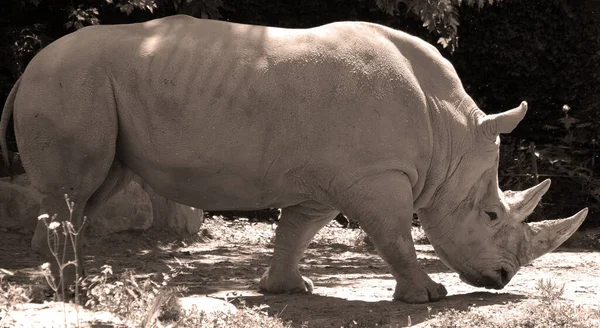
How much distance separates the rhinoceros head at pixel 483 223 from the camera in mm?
8258

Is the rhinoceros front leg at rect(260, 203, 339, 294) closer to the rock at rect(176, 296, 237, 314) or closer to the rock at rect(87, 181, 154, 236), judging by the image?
the rock at rect(176, 296, 237, 314)

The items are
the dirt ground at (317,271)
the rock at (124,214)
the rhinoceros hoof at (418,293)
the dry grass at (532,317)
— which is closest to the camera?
the dry grass at (532,317)

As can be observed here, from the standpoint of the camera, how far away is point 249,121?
7473 mm

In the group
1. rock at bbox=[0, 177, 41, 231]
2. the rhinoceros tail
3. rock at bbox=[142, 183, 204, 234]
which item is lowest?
rock at bbox=[142, 183, 204, 234]

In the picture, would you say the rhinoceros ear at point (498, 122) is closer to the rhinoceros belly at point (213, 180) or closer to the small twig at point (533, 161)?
the rhinoceros belly at point (213, 180)

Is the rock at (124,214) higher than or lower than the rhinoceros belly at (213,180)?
lower

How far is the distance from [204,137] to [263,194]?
25.9 inches

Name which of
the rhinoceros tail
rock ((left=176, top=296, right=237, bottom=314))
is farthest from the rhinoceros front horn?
the rhinoceros tail

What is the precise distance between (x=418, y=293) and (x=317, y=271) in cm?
234

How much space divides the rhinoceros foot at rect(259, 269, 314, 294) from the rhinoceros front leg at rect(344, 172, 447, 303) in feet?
2.83

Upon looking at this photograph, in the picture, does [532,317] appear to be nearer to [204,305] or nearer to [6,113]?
[204,305]

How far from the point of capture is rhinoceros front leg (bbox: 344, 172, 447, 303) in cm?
764

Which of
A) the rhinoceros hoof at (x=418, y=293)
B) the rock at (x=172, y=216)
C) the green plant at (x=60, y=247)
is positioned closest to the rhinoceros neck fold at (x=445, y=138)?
the rhinoceros hoof at (x=418, y=293)

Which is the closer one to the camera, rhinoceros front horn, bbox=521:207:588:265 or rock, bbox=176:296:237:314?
rock, bbox=176:296:237:314
